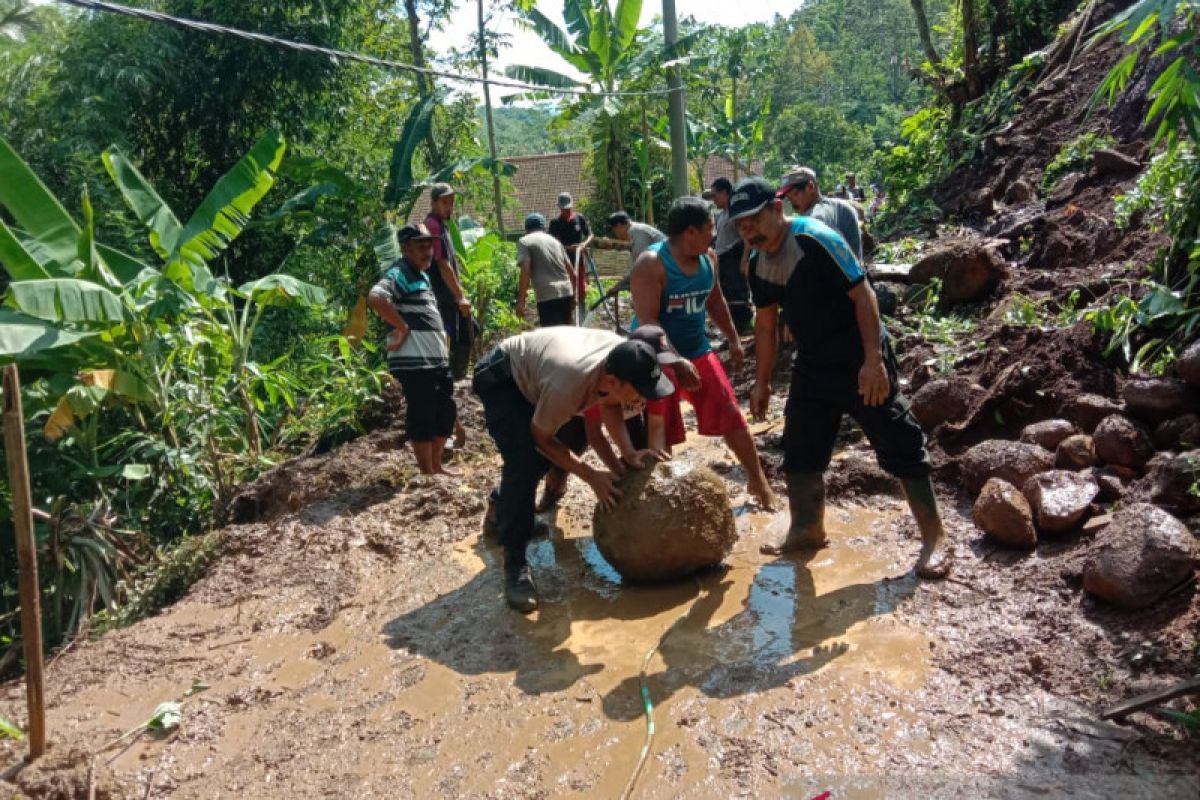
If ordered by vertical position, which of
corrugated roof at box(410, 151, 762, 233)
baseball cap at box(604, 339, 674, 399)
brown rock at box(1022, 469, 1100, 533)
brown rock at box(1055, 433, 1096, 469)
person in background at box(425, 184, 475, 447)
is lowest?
brown rock at box(1022, 469, 1100, 533)

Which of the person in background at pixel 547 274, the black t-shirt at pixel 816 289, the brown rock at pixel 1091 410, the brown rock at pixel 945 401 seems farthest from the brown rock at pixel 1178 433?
the person in background at pixel 547 274

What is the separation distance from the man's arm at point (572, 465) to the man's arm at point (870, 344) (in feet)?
4.23

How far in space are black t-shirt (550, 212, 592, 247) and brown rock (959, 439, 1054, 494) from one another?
615 centimetres

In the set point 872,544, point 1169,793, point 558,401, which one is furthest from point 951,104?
point 1169,793

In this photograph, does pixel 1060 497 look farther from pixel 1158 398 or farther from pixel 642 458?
pixel 642 458

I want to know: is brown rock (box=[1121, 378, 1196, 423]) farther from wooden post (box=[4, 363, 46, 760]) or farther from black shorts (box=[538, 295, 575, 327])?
wooden post (box=[4, 363, 46, 760])

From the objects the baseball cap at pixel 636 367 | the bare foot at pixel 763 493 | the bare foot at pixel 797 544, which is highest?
the baseball cap at pixel 636 367

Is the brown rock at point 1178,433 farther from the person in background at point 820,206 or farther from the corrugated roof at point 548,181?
the corrugated roof at point 548,181

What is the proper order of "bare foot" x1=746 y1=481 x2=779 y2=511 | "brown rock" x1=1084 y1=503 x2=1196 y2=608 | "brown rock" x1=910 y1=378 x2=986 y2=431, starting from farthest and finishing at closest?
"brown rock" x1=910 y1=378 x2=986 y2=431
"bare foot" x1=746 y1=481 x2=779 y2=511
"brown rock" x1=1084 y1=503 x2=1196 y2=608

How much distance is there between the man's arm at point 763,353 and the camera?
4613 millimetres

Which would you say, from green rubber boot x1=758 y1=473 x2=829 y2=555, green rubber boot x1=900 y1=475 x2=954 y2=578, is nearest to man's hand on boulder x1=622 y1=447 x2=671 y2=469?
green rubber boot x1=758 y1=473 x2=829 y2=555

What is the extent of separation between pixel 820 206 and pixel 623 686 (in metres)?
3.23

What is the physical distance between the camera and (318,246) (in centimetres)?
1190

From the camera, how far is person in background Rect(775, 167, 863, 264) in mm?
5258
